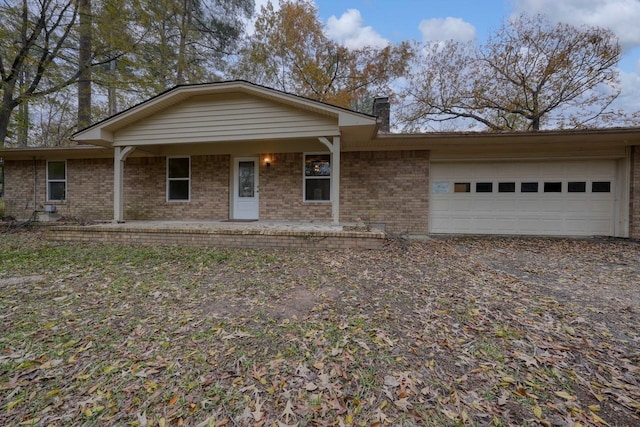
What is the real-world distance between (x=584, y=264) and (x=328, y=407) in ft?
20.0

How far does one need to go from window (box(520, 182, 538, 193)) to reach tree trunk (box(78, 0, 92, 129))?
50.7 feet

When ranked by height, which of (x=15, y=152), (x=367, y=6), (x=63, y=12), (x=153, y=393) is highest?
(x=367, y=6)

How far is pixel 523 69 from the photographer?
47.8 ft

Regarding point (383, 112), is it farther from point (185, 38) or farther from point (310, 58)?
point (185, 38)

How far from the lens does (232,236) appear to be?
21.7 feet

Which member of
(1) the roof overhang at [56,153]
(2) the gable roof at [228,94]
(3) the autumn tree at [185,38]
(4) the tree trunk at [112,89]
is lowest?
(1) the roof overhang at [56,153]

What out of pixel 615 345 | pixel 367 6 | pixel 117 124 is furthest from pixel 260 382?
pixel 367 6

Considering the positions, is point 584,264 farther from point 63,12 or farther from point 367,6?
point 63,12

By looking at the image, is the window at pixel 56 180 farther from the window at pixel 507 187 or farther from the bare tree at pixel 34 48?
the window at pixel 507 187

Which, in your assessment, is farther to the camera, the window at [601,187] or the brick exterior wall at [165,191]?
the brick exterior wall at [165,191]

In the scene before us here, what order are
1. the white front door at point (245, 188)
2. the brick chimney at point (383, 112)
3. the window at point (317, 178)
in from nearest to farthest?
the window at point (317, 178), the white front door at point (245, 188), the brick chimney at point (383, 112)

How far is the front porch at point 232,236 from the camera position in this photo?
20.5 feet

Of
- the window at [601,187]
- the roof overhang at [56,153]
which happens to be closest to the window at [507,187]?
the window at [601,187]

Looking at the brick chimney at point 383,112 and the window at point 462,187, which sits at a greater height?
the brick chimney at point 383,112
